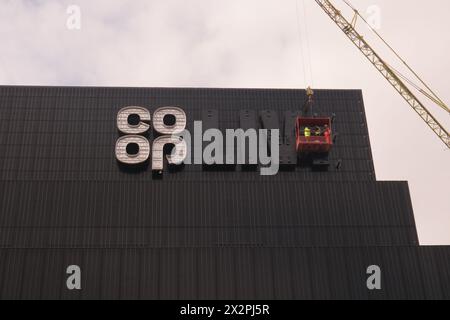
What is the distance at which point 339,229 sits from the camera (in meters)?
61.0

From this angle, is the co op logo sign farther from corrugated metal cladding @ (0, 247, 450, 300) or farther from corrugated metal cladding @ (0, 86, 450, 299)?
corrugated metal cladding @ (0, 247, 450, 300)

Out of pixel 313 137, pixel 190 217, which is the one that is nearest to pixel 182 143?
pixel 190 217

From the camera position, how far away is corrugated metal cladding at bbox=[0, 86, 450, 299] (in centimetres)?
→ 4072

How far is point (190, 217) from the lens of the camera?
61.5m

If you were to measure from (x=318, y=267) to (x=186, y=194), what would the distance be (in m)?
23.9

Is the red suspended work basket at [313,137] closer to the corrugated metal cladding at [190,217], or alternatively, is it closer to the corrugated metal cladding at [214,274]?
the corrugated metal cladding at [190,217]

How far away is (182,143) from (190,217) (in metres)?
14.6

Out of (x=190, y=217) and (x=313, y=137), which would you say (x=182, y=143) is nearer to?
(x=190, y=217)

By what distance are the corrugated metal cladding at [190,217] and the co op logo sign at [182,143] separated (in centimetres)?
187

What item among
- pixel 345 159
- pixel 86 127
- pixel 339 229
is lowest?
pixel 339 229

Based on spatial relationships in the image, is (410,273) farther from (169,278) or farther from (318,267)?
(169,278)
